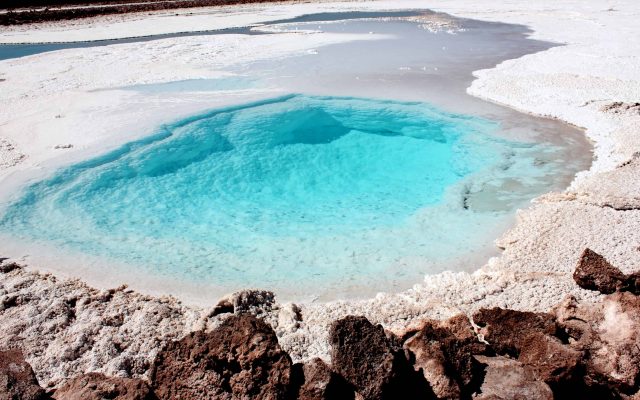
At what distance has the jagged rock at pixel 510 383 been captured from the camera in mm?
2428

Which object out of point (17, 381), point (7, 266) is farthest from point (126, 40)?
point (17, 381)

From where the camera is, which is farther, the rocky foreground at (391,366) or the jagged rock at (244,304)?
the jagged rock at (244,304)

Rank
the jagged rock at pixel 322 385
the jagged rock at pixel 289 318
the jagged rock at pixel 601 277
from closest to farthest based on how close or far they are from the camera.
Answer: the jagged rock at pixel 322 385 < the jagged rock at pixel 601 277 < the jagged rock at pixel 289 318

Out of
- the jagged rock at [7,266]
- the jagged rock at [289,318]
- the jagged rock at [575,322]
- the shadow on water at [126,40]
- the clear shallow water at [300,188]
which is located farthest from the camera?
the shadow on water at [126,40]

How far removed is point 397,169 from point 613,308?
4109mm

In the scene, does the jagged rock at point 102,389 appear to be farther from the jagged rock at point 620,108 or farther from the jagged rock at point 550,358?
the jagged rock at point 620,108

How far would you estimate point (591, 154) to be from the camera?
20.2 ft

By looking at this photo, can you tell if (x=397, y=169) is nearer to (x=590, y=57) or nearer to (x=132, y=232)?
(x=132, y=232)

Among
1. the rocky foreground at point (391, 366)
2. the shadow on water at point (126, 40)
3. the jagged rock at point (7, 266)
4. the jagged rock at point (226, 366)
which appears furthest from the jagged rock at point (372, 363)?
the shadow on water at point (126, 40)

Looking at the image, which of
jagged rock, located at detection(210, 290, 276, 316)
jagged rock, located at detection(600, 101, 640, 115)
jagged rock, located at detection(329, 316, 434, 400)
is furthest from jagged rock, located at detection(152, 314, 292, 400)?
jagged rock, located at detection(600, 101, 640, 115)

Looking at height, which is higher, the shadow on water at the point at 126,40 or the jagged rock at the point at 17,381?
the shadow on water at the point at 126,40

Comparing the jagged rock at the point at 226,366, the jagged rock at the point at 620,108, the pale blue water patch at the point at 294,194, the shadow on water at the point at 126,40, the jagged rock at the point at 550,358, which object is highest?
the shadow on water at the point at 126,40

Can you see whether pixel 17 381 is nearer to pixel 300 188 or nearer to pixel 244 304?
pixel 244 304

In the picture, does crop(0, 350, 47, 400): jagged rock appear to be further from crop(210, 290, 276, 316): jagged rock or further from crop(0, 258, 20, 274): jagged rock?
crop(0, 258, 20, 274): jagged rock
